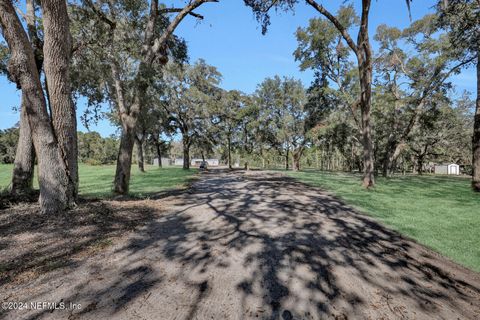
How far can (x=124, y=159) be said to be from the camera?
8422 mm

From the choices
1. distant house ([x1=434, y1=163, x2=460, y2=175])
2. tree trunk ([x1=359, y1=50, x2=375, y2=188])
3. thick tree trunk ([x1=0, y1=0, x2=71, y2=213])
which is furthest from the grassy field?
distant house ([x1=434, y1=163, x2=460, y2=175])

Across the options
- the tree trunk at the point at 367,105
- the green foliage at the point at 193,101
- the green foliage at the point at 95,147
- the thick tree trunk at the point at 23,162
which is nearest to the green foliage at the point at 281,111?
the green foliage at the point at 193,101

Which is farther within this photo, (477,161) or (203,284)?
(477,161)

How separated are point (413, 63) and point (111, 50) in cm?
1992

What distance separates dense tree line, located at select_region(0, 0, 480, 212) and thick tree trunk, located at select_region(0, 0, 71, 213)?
0.8 inches

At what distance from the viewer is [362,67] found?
11.0m

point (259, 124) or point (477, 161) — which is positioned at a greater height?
point (259, 124)

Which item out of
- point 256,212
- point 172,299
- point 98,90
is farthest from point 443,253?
point 98,90

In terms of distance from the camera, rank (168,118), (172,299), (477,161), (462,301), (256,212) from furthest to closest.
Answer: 1. (168,118)
2. (477,161)
3. (256,212)
4. (462,301)
5. (172,299)

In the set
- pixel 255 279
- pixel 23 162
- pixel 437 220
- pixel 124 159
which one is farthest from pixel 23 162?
pixel 437 220

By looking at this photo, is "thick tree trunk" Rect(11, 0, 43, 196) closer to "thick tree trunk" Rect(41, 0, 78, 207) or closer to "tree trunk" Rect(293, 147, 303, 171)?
"thick tree trunk" Rect(41, 0, 78, 207)

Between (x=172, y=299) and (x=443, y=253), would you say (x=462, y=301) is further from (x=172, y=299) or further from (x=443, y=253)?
(x=172, y=299)

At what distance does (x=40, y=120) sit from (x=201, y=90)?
81.3 feet

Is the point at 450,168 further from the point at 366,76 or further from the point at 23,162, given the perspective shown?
the point at 23,162
